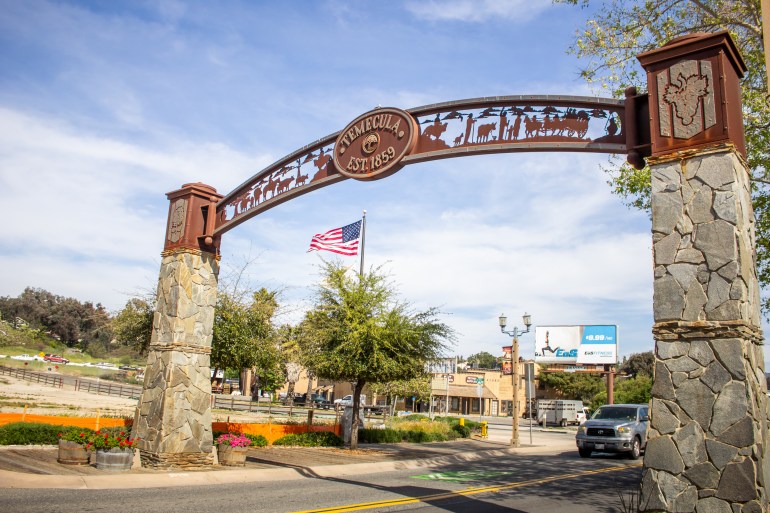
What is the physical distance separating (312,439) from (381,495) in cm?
979

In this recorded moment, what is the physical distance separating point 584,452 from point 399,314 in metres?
8.89

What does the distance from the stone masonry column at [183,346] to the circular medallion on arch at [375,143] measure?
163 inches

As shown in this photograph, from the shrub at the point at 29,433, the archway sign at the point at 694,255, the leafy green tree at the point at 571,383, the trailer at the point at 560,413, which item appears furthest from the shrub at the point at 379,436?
the leafy green tree at the point at 571,383

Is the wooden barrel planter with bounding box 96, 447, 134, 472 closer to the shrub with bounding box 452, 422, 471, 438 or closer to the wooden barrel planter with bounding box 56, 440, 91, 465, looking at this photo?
the wooden barrel planter with bounding box 56, 440, 91, 465

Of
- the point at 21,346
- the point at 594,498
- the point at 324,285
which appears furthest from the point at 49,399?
the point at 21,346

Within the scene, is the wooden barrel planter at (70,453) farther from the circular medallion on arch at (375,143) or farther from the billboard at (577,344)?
the billboard at (577,344)

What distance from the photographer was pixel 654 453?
7.02 metres

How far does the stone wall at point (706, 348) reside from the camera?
6516 millimetres

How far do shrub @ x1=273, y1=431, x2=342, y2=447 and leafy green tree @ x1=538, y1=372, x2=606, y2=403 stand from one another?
183ft

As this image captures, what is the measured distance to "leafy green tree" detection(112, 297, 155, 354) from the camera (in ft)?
73.7

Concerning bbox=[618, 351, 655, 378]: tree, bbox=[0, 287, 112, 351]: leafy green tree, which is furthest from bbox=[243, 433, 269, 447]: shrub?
bbox=[0, 287, 112, 351]: leafy green tree

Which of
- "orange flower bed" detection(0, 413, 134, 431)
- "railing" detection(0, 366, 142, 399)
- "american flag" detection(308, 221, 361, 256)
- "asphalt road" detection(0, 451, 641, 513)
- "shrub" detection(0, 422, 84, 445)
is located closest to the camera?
"asphalt road" detection(0, 451, 641, 513)

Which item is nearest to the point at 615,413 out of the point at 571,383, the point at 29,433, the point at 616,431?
the point at 616,431

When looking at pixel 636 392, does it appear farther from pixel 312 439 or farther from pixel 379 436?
pixel 312 439
